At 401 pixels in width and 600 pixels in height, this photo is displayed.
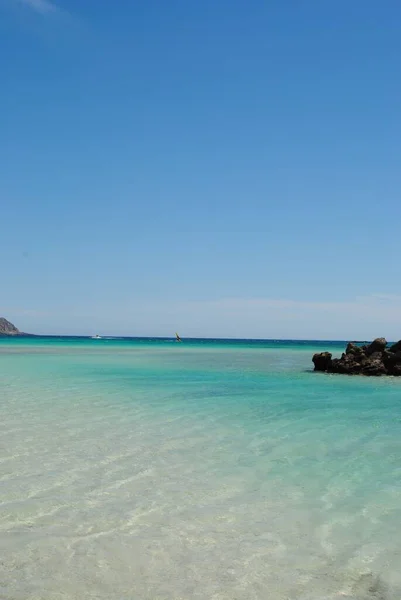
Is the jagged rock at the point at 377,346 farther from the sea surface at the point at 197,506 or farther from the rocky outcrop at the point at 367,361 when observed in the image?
the sea surface at the point at 197,506

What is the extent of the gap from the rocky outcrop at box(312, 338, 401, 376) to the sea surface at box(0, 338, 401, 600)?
17.7 metres

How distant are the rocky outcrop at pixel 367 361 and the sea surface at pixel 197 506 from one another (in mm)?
17716

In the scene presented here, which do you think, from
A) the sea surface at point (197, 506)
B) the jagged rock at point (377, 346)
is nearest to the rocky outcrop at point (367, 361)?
the jagged rock at point (377, 346)

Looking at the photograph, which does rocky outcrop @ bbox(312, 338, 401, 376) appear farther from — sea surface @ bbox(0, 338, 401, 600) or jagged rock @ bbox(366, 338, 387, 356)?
sea surface @ bbox(0, 338, 401, 600)

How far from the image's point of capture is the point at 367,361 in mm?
32594

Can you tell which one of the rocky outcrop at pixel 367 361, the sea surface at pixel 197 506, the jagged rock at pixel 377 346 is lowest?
the sea surface at pixel 197 506

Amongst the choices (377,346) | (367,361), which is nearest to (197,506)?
(367,361)

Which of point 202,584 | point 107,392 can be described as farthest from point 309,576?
point 107,392

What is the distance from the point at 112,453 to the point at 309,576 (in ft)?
18.3

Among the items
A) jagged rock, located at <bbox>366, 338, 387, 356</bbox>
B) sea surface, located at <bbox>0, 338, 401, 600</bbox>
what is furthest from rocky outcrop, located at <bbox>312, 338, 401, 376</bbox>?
sea surface, located at <bbox>0, 338, 401, 600</bbox>

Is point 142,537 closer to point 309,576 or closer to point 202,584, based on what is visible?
point 202,584

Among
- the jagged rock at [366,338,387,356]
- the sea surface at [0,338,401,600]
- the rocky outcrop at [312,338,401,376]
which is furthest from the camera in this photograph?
the jagged rock at [366,338,387,356]

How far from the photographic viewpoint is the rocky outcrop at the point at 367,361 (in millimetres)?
32156

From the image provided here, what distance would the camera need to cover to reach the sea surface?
4934 millimetres
